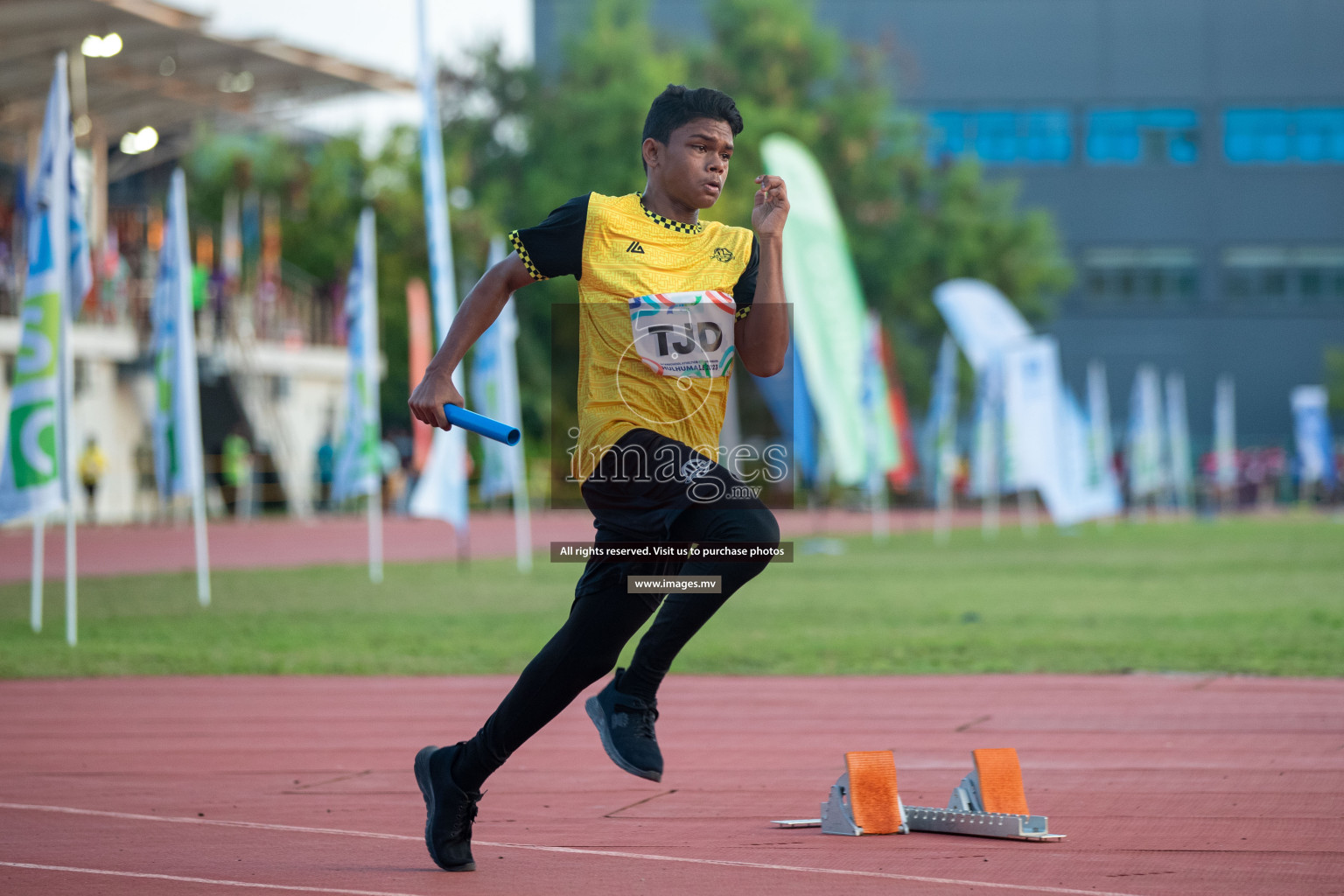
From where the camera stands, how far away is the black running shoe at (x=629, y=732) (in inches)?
162

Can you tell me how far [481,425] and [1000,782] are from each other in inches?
68.4

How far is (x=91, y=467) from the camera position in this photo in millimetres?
31828

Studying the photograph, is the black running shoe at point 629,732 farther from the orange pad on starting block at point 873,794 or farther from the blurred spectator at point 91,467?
the blurred spectator at point 91,467

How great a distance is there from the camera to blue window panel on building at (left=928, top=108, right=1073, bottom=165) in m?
59.0

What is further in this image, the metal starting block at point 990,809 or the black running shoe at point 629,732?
the metal starting block at point 990,809

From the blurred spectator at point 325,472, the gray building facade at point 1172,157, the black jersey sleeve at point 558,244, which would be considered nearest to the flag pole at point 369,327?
the black jersey sleeve at point 558,244

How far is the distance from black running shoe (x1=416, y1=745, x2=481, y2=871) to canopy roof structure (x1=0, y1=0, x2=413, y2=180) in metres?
28.7

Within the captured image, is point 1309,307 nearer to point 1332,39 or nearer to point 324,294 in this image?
point 1332,39

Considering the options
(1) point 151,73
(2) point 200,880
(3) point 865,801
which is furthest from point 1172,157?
(2) point 200,880

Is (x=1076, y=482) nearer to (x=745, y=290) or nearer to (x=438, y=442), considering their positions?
(x=438, y=442)

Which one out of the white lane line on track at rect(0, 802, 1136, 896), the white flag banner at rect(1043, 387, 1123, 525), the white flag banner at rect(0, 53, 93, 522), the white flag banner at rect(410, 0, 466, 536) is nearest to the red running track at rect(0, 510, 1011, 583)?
the white flag banner at rect(410, 0, 466, 536)

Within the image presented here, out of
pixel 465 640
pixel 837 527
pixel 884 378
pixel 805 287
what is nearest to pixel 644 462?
pixel 465 640

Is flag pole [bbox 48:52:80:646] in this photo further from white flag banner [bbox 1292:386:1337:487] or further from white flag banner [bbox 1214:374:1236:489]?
white flag banner [bbox 1214:374:1236:489]

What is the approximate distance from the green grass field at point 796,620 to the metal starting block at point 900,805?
473cm
